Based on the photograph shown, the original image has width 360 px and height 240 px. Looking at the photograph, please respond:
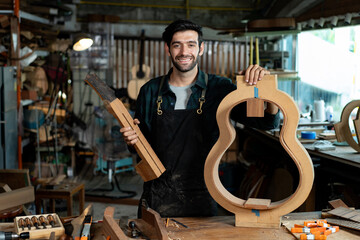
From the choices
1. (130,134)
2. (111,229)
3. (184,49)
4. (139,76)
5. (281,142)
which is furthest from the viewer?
(139,76)

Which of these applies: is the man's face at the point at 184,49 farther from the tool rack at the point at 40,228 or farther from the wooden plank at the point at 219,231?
the tool rack at the point at 40,228

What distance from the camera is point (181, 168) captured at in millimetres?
2688

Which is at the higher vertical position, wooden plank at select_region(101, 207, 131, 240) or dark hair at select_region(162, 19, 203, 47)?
dark hair at select_region(162, 19, 203, 47)

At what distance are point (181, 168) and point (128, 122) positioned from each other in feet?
1.55

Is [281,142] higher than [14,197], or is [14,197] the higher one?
[281,142]

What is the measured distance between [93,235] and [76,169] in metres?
6.07

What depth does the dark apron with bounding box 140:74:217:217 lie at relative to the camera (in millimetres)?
2678

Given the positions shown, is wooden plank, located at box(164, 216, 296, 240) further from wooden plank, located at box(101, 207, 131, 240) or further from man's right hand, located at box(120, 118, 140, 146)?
man's right hand, located at box(120, 118, 140, 146)

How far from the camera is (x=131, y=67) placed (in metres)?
8.83

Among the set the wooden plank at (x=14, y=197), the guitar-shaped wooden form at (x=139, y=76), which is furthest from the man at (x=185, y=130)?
the guitar-shaped wooden form at (x=139, y=76)

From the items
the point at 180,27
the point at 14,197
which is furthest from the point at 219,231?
the point at 14,197

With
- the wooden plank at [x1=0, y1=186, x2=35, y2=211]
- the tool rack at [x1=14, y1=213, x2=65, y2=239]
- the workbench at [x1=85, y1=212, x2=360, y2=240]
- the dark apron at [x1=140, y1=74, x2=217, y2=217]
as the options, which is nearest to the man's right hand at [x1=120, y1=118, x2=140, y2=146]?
the dark apron at [x1=140, y1=74, x2=217, y2=217]

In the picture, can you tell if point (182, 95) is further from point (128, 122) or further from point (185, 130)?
point (128, 122)

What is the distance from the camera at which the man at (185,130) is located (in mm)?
2674
